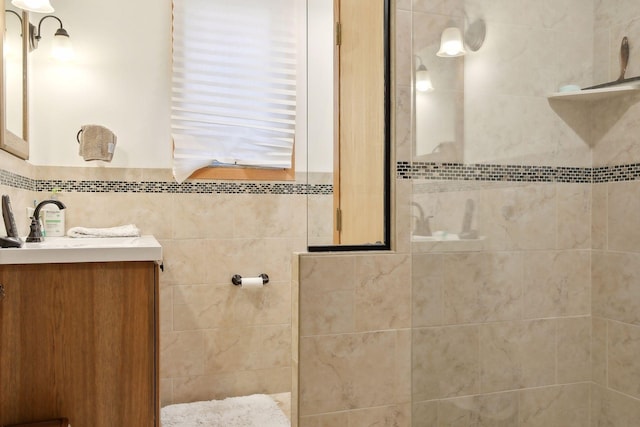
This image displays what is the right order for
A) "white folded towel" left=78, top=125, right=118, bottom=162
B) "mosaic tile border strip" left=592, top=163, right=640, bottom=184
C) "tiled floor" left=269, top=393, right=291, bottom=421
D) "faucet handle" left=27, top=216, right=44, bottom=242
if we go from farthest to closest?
1. "tiled floor" left=269, top=393, right=291, bottom=421
2. "white folded towel" left=78, top=125, right=118, bottom=162
3. "faucet handle" left=27, top=216, right=44, bottom=242
4. "mosaic tile border strip" left=592, top=163, right=640, bottom=184

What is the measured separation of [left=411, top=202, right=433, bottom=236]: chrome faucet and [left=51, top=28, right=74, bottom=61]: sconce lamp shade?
6.91ft

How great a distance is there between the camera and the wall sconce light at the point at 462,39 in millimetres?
1678

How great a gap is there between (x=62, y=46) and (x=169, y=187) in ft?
3.05

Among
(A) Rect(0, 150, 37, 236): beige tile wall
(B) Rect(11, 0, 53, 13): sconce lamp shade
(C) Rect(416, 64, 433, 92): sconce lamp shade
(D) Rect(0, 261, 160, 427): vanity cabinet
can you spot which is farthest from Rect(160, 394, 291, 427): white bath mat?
(B) Rect(11, 0, 53, 13): sconce lamp shade

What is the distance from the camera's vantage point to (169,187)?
288 cm

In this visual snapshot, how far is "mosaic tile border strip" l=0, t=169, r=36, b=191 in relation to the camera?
2.16 m

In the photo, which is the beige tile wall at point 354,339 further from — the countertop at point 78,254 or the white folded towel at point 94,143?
the white folded towel at point 94,143

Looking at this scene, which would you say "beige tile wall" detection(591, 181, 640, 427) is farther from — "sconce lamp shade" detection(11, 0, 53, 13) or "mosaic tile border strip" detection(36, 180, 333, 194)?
"sconce lamp shade" detection(11, 0, 53, 13)

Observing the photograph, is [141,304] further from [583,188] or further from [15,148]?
[583,188]

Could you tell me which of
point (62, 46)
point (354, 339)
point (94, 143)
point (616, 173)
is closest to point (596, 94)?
point (616, 173)

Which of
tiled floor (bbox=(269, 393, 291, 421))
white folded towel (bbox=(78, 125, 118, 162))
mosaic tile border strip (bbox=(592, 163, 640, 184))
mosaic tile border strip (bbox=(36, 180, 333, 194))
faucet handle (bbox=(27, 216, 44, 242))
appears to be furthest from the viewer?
tiled floor (bbox=(269, 393, 291, 421))

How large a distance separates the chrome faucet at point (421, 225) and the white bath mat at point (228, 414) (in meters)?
1.44

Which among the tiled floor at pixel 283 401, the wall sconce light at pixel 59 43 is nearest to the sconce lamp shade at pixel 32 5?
the wall sconce light at pixel 59 43

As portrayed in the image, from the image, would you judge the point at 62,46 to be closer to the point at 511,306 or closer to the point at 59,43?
the point at 59,43
